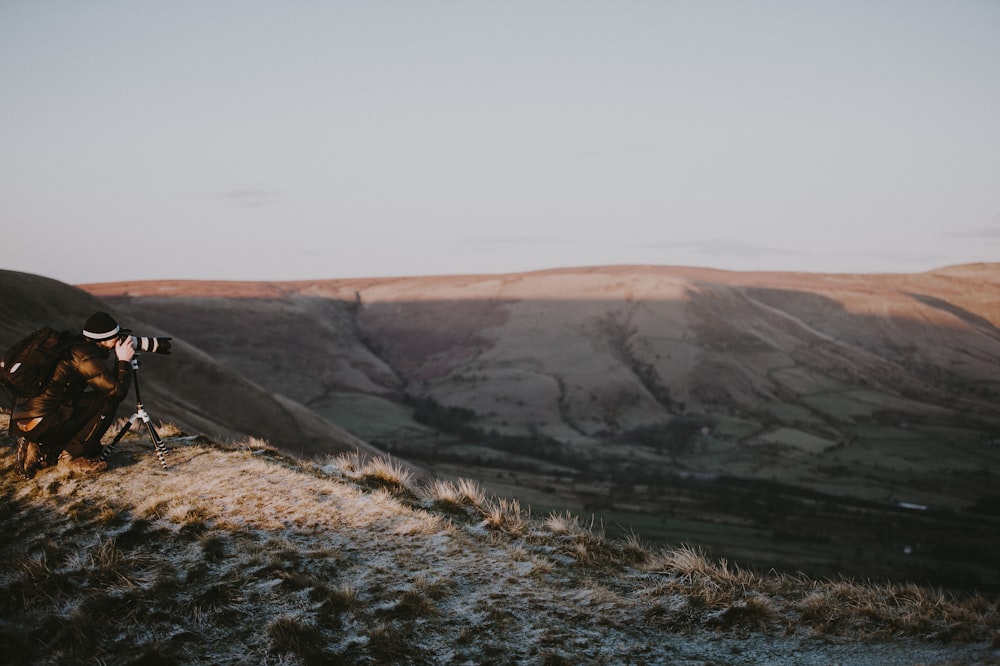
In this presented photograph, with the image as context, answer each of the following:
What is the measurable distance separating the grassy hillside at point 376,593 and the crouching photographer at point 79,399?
44 cm

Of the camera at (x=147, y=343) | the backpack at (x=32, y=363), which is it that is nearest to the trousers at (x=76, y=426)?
the backpack at (x=32, y=363)

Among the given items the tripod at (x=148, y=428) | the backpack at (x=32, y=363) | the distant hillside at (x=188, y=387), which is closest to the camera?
the backpack at (x=32, y=363)

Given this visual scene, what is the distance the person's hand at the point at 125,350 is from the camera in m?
10.2

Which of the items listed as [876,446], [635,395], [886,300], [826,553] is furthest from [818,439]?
[886,300]

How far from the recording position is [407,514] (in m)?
9.86

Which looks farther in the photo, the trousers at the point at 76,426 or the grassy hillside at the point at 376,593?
the trousers at the point at 76,426

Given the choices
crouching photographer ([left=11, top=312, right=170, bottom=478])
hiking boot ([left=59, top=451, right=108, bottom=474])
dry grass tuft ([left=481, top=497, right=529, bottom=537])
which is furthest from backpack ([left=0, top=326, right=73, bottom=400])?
dry grass tuft ([left=481, top=497, right=529, bottom=537])

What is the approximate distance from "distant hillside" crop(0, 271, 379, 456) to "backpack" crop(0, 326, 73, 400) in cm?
1529

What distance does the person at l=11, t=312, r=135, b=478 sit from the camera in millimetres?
10273

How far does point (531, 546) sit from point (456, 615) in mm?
2562

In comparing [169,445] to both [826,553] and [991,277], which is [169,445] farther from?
[991,277]

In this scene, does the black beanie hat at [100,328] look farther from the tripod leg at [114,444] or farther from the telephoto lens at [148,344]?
the tripod leg at [114,444]

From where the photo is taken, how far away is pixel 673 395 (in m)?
112

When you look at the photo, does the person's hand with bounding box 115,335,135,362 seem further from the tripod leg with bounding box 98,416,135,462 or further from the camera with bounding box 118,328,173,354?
the tripod leg with bounding box 98,416,135,462
